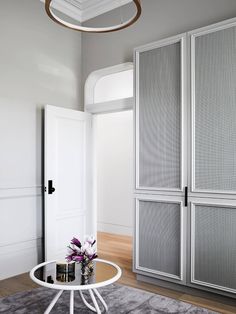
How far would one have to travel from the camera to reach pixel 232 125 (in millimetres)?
2721

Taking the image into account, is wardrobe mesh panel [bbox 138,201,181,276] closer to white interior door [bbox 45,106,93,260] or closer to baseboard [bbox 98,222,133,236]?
white interior door [bbox 45,106,93,260]

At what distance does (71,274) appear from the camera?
90.0 inches

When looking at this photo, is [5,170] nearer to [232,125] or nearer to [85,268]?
[85,268]

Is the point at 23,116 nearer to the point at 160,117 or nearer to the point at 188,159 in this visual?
the point at 160,117

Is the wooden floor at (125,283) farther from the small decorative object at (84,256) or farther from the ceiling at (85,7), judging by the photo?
the ceiling at (85,7)

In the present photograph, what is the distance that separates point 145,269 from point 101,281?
1.26 meters

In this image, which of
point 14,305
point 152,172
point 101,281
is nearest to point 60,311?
point 14,305

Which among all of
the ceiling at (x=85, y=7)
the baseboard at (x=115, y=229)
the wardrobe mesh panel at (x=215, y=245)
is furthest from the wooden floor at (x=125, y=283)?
the ceiling at (x=85, y=7)

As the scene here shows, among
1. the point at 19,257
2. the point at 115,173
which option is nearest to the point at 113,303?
the point at 19,257

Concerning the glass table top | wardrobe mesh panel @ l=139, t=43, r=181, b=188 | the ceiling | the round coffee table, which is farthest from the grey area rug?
the ceiling

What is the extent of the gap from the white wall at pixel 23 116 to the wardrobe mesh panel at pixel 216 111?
6.26ft

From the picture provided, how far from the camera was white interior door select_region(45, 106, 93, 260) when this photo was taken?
3.73 metres

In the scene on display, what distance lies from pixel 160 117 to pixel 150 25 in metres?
1.21

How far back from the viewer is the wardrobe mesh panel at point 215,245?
2701mm
